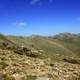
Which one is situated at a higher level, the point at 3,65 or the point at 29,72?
the point at 3,65

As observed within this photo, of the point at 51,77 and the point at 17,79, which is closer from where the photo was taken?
the point at 17,79

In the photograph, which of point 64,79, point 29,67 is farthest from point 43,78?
point 29,67

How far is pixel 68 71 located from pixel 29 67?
6989 millimetres

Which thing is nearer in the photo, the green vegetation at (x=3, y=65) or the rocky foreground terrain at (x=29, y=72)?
the rocky foreground terrain at (x=29, y=72)

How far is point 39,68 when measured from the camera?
34281mm

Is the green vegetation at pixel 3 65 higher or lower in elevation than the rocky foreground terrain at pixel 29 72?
higher

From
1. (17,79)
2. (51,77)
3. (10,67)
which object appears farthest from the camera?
(10,67)

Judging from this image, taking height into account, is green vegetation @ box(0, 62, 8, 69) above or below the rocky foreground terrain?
above

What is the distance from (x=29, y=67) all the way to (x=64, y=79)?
6970 millimetres

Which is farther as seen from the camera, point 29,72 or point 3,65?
point 3,65

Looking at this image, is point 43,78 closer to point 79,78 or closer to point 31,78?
point 31,78

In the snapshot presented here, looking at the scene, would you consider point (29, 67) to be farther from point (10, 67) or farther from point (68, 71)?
point (68, 71)

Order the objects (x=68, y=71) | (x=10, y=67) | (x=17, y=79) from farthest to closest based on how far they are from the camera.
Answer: (x=68, y=71), (x=10, y=67), (x=17, y=79)

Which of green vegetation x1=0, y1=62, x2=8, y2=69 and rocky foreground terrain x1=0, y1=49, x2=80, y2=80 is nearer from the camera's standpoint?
rocky foreground terrain x1=0, y1=49, x2=80, y2=80
